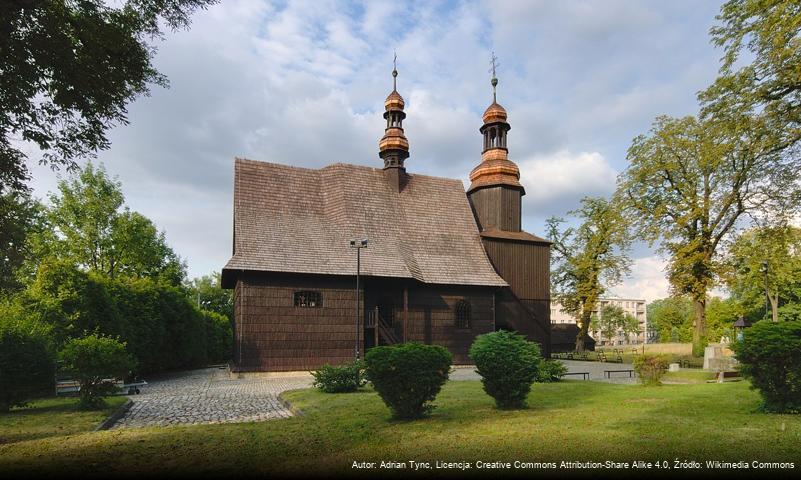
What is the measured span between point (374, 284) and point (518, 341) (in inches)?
552

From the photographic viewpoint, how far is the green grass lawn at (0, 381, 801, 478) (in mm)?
6504

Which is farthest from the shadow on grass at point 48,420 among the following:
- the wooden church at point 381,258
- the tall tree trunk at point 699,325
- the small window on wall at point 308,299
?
the tall tree trunk at point 699,325

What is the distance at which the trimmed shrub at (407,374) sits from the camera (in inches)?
360

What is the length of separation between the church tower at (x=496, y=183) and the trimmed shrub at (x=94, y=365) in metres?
22.0

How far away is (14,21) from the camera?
8.20 m

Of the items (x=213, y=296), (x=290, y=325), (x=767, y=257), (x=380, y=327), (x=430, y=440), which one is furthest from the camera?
(x=213, y=296)

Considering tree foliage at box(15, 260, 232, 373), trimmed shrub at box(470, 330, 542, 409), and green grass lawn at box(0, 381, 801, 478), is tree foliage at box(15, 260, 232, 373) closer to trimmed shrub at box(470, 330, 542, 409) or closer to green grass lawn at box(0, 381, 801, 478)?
green grass lawn at box(0, 381, 801, 478)

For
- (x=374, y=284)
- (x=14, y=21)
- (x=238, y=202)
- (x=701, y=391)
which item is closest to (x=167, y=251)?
(x=238, y=202)

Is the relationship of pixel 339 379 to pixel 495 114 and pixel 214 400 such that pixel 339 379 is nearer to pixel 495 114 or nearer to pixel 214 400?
pixel 214 400

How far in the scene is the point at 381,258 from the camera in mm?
23406

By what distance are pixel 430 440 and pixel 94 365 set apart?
28.2ft

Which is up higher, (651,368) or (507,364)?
(507,364)

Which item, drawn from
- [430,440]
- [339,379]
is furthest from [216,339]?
[430,440]

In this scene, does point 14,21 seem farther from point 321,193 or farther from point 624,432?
point 321,193
